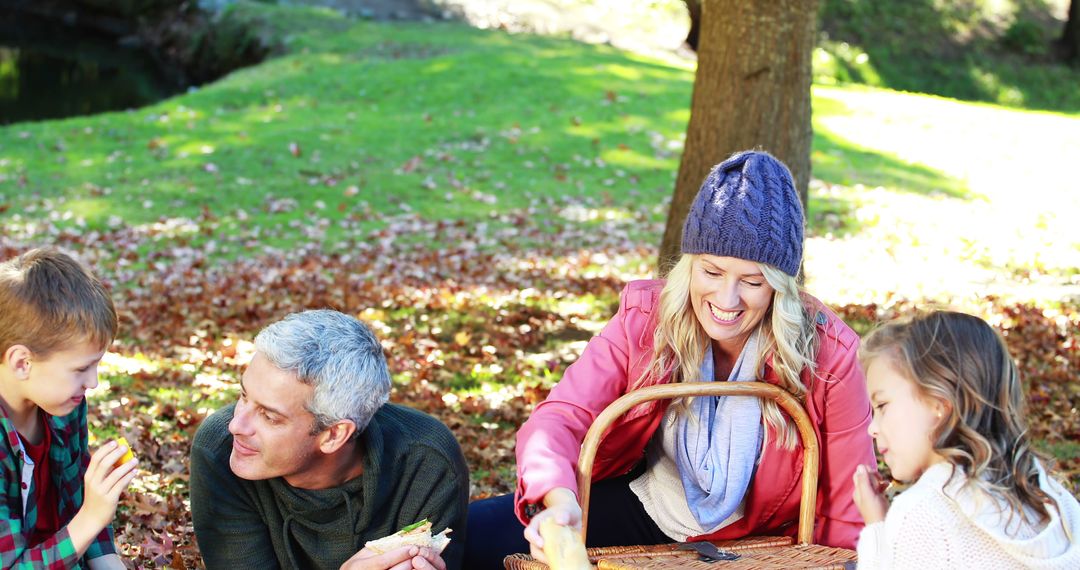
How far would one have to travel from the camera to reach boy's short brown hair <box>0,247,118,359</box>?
2932mm

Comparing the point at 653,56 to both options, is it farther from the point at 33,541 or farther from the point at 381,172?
the point at 33,541

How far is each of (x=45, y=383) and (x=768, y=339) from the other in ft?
6.68

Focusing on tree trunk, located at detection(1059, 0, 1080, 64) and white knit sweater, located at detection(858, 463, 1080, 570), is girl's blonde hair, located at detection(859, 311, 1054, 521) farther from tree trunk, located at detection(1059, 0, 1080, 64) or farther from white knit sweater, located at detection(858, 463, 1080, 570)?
tree trunk, located at detection(1059, 0, 1080, 64)

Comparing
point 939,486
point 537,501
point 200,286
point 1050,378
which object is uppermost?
point 939,486

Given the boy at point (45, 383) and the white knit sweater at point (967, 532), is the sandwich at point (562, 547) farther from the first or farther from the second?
the boy at point (45, 383)

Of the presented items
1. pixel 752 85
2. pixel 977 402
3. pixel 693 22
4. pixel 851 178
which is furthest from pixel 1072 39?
pixel 977 402

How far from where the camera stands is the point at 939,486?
8.22 feet

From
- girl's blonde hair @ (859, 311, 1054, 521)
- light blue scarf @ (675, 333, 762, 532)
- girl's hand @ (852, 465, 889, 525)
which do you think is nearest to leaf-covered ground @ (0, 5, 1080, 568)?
girl's blonde hair @ (859, 311, 1054, 521)

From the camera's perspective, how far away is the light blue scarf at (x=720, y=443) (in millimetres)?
3357

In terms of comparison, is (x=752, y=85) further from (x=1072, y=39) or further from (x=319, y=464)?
(x=1072, y=39)

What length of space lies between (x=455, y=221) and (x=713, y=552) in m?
9.02

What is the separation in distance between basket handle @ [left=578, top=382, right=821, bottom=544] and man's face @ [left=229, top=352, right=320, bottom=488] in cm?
79

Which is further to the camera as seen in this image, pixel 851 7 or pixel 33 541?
pixel 851 7

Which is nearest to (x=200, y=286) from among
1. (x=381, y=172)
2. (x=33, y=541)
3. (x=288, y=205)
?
(x=288, y=205)
